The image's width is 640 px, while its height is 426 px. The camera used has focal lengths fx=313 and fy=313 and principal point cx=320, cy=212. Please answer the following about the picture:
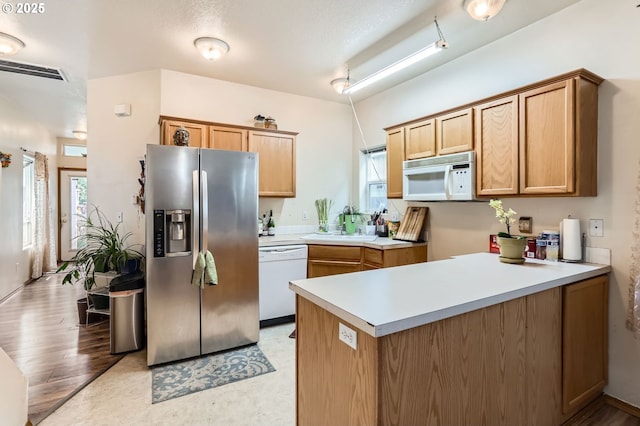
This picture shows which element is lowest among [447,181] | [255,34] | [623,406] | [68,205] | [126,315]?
[623,406]

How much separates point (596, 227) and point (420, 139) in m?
1.60

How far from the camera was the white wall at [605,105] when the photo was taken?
6.81ft

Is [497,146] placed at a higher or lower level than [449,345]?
higher

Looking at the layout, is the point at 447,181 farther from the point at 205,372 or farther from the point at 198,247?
the point at 205,372

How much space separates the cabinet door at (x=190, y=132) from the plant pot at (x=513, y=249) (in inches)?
117

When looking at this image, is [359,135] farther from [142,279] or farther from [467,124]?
[142,279]

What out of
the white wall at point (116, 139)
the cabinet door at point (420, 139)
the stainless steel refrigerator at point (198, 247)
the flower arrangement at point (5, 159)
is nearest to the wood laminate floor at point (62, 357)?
the stainless steel refrigerator at point (198, 247)

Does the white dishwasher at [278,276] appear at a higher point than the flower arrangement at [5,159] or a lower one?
lower

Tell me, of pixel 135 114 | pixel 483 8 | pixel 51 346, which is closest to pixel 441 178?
pixel 483 8

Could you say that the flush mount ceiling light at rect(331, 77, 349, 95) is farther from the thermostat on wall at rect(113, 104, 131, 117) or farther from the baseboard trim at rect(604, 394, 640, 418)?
the baseboard trim at rect(604, 394, 640, 418)

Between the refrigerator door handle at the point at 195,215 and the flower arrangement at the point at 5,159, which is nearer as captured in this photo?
the refrigerator door handle at the point at 195,215

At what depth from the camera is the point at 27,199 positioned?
5340 mm

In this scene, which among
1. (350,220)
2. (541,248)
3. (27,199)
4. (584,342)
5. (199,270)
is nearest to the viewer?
(584,342)

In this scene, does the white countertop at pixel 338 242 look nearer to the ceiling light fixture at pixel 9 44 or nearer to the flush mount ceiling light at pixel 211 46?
the flush mount ceiling light at pixel 211 46
